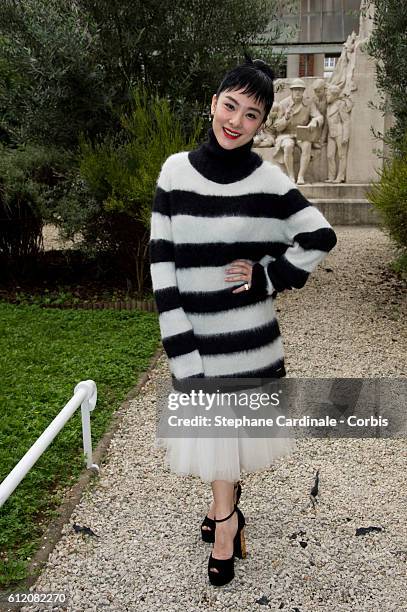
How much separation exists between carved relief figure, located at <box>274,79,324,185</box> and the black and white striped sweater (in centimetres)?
1055

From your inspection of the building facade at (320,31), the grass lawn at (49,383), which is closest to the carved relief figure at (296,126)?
the grass lawn at (49,383)

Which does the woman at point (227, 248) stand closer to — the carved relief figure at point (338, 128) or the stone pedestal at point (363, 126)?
the stone pedestal at point (363, 126)

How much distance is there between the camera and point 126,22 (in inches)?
289

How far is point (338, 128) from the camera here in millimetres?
12625

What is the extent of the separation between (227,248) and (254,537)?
141cm

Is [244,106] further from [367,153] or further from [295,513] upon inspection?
[367,153]

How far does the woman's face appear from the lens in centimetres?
222

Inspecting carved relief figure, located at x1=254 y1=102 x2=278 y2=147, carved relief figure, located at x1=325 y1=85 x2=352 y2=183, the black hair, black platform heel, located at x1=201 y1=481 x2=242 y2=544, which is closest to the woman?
the black hair

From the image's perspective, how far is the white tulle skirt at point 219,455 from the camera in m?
2.33

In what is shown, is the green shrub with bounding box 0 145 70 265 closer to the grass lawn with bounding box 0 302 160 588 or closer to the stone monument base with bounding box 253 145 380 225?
the grass lawn with bounding box 0 302 160 588

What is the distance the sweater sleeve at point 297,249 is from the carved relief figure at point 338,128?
36.0 ft

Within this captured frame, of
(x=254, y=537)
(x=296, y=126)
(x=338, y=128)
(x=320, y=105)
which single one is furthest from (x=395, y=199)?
(x=320, y=105)

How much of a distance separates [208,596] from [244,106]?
74.1 inches

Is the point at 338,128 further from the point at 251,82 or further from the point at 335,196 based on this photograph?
the point at 251,82
